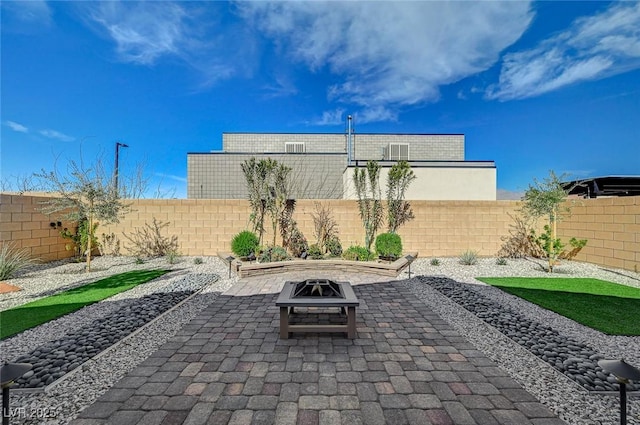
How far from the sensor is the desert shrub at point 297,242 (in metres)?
10.1

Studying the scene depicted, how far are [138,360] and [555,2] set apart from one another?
12682 millimetres

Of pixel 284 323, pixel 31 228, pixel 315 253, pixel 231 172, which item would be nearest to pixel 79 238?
pixel 31 228

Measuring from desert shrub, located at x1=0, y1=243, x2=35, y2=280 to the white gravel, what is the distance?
10.6 inches

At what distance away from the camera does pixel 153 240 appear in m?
10.4

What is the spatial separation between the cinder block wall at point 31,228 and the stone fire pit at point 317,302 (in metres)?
9.47

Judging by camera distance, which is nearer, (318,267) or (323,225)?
(318,267)

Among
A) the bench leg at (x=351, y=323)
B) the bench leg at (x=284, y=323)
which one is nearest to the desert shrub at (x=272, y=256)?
the bench leg at (x=284, y=323)

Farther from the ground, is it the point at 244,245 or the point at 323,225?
the point at 323,225

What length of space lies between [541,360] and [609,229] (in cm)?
855

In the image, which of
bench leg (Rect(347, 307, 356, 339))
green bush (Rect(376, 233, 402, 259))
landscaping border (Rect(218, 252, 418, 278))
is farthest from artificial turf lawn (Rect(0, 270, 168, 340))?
green bush (Rect(376, 233, 402, 259))

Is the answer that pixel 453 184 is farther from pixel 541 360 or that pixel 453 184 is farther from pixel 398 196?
pixel 541 360

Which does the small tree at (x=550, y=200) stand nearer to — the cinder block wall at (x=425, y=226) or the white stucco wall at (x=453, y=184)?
the cinder block wall at (x=425, y=226)

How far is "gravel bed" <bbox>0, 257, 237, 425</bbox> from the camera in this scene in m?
2.35

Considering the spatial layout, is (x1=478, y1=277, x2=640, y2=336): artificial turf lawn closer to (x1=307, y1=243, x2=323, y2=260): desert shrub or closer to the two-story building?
(x1=307, y1=243, x2=323, y2=260): desert shrub
